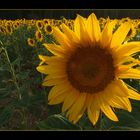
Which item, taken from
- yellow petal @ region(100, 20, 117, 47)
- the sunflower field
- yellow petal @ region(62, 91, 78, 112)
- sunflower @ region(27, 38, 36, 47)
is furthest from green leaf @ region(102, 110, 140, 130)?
sunflower @ region(27, 38, 36, 47)

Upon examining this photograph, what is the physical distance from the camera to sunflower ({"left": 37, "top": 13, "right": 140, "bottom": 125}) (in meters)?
1.22

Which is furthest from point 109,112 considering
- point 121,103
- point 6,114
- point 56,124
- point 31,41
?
point 31,41

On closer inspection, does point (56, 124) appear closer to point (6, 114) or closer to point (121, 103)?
point (121, 103)

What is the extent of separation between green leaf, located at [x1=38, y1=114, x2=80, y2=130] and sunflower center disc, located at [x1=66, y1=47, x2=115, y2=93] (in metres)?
0.10

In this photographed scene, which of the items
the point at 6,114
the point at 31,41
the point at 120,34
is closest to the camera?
the point at 120,34

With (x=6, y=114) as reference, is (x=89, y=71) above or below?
above

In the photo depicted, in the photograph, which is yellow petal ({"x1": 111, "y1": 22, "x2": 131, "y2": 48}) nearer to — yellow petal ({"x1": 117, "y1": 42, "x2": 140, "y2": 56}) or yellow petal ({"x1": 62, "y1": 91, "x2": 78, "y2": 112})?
yellow petal ({"x1": 117, "y1": 42, "x2": 140, "y2": 56})

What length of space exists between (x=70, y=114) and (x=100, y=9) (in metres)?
0.38

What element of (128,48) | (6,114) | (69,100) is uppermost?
(128,48)

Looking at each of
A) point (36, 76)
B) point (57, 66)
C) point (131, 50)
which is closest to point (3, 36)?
point (36, 76)

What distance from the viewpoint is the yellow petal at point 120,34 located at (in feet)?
3.90

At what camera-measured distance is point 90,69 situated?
126 cm

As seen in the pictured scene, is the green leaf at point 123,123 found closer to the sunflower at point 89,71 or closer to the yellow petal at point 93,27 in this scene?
the sunflower at point 89,71

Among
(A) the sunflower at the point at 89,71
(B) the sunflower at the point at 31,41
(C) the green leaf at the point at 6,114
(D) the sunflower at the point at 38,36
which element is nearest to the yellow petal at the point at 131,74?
(A) the sunflower at the point at 89,71
